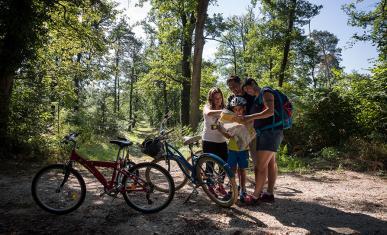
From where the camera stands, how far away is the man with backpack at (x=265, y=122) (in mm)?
4953

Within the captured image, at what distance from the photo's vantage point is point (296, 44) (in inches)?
887

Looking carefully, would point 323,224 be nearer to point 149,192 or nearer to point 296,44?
point 149,192

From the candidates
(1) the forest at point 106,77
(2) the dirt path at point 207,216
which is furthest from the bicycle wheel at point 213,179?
(1) the forest at point 106,77

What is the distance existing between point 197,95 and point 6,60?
24.7 ft

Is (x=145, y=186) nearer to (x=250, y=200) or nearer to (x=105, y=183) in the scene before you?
(x=105, y=183)

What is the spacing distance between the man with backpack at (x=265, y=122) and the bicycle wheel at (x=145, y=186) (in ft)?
4.58

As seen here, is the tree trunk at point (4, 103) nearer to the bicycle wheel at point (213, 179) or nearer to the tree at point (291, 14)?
the bicycle wheel at point (213, 179)

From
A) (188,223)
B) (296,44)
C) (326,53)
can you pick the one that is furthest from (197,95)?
(326,53)

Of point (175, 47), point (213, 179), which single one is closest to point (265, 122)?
point (213, 179)

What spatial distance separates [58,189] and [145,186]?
52.6 inches

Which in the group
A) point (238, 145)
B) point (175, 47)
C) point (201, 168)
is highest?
point (175, 47)

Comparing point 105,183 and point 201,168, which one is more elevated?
point 201,168

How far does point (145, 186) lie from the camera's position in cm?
484

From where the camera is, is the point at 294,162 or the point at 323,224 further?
the point at 294,162
